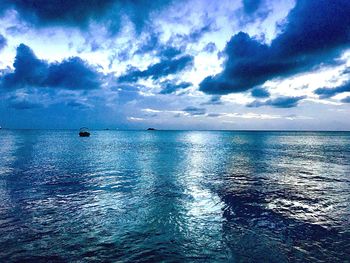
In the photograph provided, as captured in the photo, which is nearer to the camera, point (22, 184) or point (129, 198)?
point (129, 198)

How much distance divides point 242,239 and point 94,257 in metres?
6.49

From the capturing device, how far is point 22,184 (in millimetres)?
22562

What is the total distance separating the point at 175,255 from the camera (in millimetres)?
9805

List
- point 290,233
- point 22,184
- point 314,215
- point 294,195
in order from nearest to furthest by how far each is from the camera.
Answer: point 290,233, point 314,215, point 294,195, point 22,184

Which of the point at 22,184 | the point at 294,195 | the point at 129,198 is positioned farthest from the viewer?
the point at 22,184

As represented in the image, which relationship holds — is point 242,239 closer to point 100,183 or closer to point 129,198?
point 129,198

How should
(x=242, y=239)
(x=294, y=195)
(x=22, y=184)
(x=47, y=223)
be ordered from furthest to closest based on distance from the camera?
(x=22, y=184), (x=294, y=195), (x=47, y=223), (x=242, y=239)

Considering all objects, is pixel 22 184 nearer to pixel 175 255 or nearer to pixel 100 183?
pixel 100 183

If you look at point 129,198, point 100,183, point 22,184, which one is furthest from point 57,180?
point 129,198

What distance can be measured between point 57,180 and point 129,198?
10.9 meters

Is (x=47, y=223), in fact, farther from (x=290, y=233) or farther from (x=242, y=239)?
(x=290, y=233)

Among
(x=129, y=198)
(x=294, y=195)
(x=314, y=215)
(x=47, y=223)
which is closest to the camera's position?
(x=47, y=223)

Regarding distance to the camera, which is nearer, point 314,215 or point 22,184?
point 314,215

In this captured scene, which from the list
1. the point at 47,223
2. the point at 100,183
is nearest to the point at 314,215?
the point at 47,223
